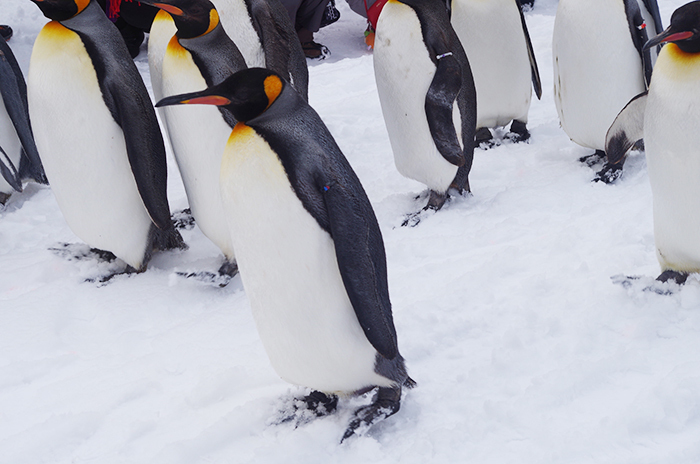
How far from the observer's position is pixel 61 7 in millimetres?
2244

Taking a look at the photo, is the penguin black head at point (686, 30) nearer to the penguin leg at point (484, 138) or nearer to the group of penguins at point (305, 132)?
the group of penguins at point (305, 132)

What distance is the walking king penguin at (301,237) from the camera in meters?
1.45

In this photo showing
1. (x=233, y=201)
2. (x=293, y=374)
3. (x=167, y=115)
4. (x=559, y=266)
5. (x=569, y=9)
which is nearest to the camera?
(x=233, y=201)

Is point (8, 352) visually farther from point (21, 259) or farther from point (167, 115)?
point (167, 115)

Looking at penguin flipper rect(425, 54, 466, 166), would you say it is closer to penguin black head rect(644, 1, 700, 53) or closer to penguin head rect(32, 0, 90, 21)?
penguin black head rect(644, 1, 700, 53)

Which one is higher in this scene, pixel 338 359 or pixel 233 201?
pixel 233 201

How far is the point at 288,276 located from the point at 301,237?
104 mm

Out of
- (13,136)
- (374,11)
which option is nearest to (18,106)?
(13,136)

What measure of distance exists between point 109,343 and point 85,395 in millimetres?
312

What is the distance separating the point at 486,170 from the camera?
3348 mm

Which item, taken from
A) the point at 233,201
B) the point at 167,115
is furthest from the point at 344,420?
the point at 167,115

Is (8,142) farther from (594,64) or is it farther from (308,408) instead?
(594,64)

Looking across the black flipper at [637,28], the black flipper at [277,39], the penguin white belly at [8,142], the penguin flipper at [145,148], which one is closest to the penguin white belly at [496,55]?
the black flipper at [637,28]

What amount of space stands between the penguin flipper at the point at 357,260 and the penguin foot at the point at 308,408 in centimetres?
35
